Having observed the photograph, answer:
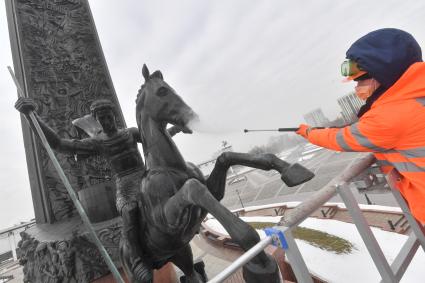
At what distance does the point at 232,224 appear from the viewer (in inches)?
66.3

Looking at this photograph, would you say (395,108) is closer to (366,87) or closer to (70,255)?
(366,87)

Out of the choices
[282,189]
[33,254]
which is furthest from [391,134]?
[282,189]

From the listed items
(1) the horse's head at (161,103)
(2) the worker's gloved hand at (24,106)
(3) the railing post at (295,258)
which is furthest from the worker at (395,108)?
(2) the worker's gloved hand at (24,106)

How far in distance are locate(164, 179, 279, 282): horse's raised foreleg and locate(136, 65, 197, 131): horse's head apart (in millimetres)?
635

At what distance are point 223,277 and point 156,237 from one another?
161 cm

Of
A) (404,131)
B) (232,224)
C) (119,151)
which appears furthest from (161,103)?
(404,131)

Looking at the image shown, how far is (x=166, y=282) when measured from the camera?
3.80m

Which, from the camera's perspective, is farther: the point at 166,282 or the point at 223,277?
the point at 166,282

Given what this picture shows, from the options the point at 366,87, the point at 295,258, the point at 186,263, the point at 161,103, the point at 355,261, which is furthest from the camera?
the point at 355,261

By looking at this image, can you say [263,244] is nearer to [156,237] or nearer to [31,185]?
[156,237]

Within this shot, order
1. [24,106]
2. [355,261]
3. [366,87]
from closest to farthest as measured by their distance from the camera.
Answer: [366,87], [24,106], [355,261]

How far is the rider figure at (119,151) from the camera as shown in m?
2.59

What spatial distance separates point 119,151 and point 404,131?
2785 mm

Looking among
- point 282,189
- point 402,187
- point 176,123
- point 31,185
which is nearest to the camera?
point 402,187
